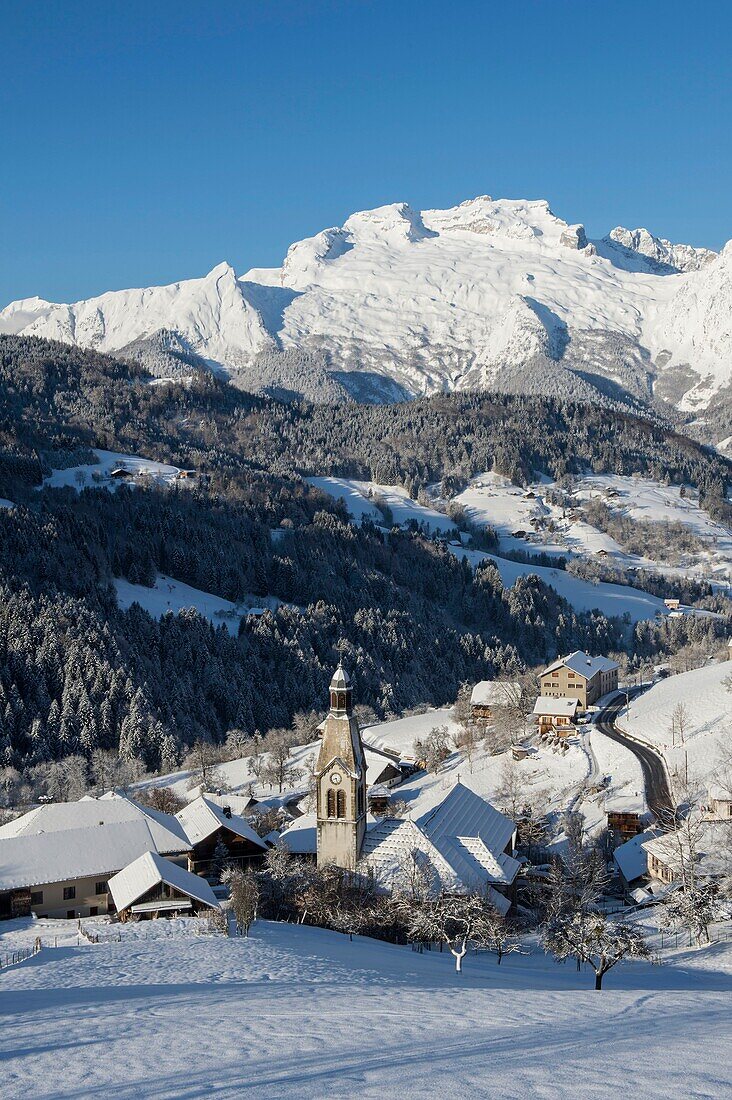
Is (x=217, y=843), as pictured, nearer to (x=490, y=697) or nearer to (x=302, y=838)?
(x=302, y=838)

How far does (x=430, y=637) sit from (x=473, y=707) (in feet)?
259

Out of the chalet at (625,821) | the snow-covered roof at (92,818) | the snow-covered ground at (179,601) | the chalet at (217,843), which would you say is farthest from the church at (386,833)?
the snow-covered ground at (179,601)

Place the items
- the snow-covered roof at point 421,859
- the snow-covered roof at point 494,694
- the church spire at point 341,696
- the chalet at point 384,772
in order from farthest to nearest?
the snow-covered roof at point 494,694, the chalet at point 384,772, the church spire at point 341,696, the snow-covered roof at point 421,859

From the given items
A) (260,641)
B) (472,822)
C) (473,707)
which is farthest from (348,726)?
(260,641)

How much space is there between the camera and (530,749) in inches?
3602

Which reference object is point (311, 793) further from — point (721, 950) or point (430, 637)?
point (430, 637)

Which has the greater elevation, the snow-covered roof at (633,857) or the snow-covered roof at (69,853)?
the snow-covered roof at (69,853)

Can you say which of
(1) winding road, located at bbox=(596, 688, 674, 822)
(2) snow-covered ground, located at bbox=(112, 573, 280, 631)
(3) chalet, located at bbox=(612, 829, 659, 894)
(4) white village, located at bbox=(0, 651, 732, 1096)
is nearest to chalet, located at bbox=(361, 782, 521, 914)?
(4) white village, located at bbox=(0, 651, 732, 1096)

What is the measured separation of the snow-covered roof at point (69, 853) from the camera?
193 feet

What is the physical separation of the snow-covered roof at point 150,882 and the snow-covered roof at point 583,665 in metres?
64.6

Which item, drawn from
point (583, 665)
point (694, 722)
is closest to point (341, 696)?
point (694, 722)

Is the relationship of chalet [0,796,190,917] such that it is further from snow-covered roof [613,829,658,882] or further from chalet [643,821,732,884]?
chalet [643,821,732,884]

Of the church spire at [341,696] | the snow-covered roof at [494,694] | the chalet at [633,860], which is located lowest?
the chalet at [633,860]

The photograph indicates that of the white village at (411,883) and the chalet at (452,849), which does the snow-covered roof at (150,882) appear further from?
the chalet at (452,849)
